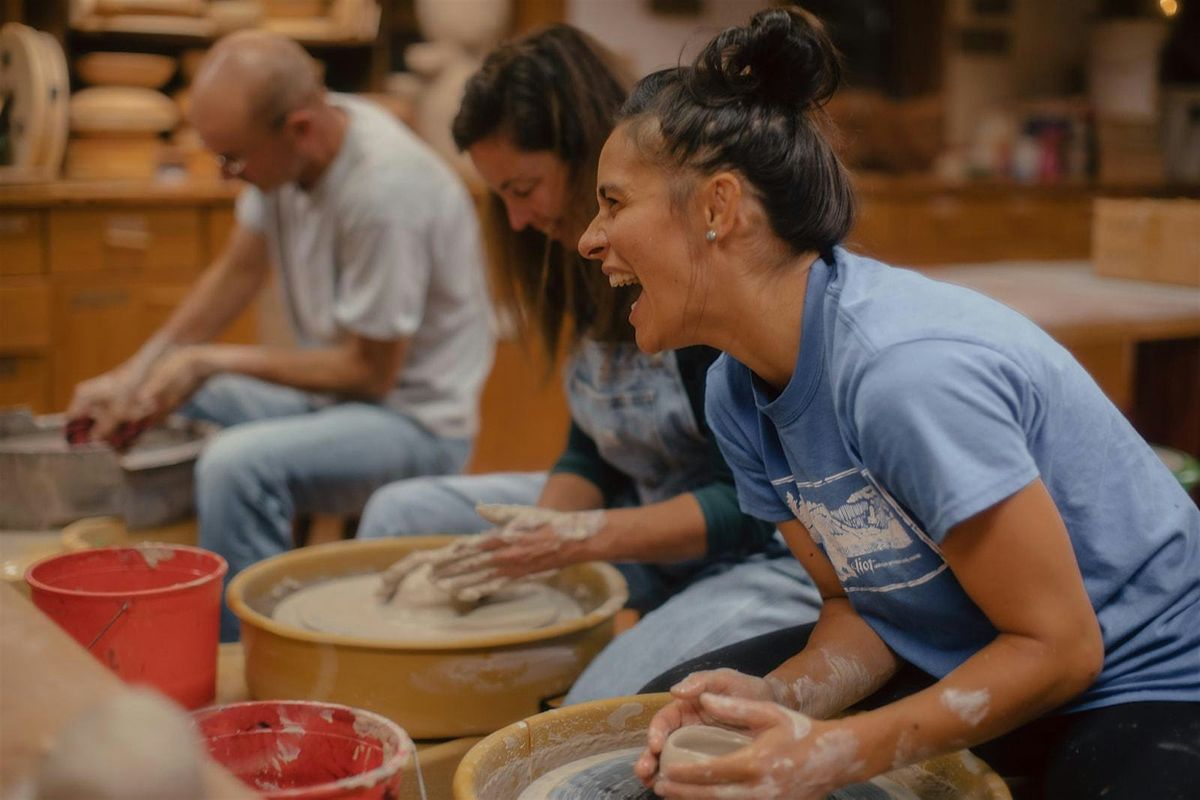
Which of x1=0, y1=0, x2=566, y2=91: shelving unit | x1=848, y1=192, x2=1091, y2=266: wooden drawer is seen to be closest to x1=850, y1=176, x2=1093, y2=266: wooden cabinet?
x1=848, y1=192, x2=1091, y2=266: wooden drawer

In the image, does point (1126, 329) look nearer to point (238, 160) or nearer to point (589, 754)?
point (589, 754)

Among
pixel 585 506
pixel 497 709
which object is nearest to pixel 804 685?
pixel 497 709

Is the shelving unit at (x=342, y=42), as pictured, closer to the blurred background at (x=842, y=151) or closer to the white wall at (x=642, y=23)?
the blurred background at (x=842, y=151)

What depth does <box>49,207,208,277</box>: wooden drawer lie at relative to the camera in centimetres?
382

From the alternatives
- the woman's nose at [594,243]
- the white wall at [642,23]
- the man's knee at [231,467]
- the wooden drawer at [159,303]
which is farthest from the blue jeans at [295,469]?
the white wall at [642,23]

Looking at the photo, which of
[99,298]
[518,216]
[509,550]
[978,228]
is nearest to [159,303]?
[99,298]

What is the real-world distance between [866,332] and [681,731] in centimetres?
40

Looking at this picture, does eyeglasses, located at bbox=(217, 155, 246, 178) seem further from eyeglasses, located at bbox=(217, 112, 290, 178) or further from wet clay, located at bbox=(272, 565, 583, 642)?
wet clay, located at bbox=(272, 565, 583, 642)

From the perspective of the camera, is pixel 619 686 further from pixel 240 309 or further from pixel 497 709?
pixel 240 309

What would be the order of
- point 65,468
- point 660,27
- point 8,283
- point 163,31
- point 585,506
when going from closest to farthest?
point 585,506
point 65,468
point 8,283
point 163,31
point 660,27

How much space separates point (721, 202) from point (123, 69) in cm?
321

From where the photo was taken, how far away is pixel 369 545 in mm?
2045

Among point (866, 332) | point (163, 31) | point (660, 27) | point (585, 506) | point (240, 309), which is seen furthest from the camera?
point (660, 27)

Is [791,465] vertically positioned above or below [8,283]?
above
